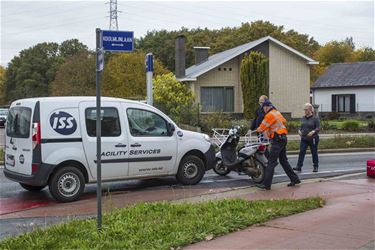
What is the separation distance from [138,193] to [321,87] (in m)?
39.0

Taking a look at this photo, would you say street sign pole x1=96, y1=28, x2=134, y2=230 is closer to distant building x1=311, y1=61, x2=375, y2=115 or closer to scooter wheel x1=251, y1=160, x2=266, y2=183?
scooter wheel x1=251, y1=160, x2=266, y2=183

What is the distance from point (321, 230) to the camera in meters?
6.64

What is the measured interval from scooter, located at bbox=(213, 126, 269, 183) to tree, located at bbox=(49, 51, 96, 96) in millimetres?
37638

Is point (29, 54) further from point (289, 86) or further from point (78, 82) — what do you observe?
point (289, 86)

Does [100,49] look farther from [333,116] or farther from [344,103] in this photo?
[344,103]

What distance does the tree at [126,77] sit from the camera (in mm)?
48781

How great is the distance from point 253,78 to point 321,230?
961 inches

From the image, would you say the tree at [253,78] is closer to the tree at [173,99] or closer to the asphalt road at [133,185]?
the tree at [173,99]

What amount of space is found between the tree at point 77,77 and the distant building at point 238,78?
16380 millimetres

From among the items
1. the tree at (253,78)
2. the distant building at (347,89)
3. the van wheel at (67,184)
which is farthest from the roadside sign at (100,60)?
the distant building at (347,89)

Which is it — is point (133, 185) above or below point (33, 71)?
below

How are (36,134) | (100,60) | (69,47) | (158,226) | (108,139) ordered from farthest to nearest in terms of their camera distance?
(69,47)
(108,139)
(36,134)
(158,226)
(100,60)

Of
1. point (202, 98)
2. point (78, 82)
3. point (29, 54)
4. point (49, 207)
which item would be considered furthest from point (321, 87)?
point (29, 54)

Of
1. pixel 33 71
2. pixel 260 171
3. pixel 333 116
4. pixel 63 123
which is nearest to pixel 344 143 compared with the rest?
pixel 260 171
